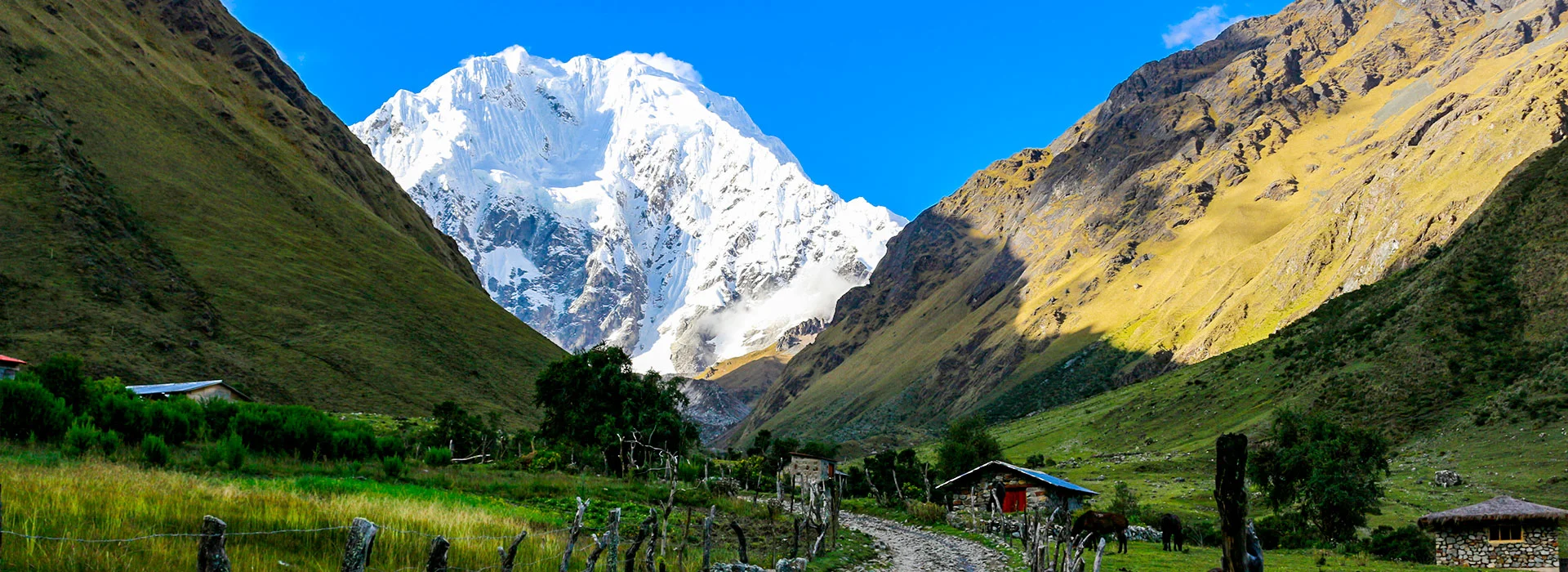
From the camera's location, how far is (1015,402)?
602 ft

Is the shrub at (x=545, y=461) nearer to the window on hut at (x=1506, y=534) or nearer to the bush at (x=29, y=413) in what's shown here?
the bush at (x=29, y=413)

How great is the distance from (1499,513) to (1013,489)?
29679 mm

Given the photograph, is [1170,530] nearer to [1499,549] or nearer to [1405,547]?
[1405,547]

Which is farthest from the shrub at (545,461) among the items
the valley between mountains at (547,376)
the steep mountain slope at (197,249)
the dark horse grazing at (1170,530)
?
the steep mountain slope at (197,249)

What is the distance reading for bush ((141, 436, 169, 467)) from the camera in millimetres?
24672

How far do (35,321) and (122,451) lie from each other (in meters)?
65.7

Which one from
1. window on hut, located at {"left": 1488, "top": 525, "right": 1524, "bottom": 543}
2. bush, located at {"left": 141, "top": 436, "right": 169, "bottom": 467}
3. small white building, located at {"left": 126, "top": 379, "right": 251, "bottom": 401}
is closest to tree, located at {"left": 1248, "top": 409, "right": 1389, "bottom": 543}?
window on hut, located at {"left": 1488, "top": 525, "right": 1524, "bottom": 543}

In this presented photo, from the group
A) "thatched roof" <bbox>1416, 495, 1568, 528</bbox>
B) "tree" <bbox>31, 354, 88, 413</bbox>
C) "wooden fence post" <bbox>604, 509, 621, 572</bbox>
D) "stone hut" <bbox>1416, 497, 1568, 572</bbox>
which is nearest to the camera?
"wooden fence post" <bbox>604, 509, 621, 572</bbox>

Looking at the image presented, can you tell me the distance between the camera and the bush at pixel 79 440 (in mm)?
23719

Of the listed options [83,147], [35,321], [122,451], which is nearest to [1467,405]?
[122,451]

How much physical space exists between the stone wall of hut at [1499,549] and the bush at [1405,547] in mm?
1052

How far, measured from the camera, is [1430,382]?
269 ft

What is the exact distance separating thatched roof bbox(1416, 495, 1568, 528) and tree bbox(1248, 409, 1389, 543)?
23.0ft

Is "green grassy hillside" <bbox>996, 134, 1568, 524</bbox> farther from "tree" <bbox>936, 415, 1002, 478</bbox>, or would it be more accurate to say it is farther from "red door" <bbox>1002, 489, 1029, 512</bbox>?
"red door" <bbox>1002, 489, 1029, 512</bbox>
